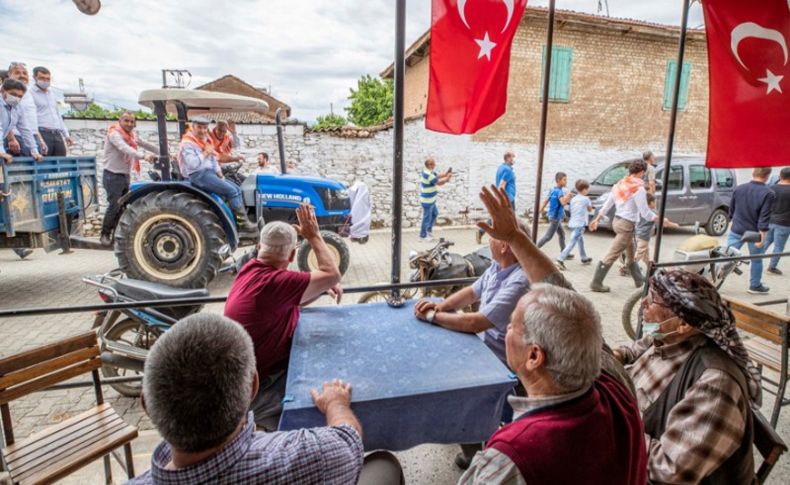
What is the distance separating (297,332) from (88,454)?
3.60 feet

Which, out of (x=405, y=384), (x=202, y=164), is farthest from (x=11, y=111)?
(x=405, y=384)

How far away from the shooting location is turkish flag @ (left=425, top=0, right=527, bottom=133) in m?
2.66

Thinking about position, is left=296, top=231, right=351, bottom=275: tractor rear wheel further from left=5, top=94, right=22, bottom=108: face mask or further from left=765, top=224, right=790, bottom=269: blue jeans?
left=765, top=224, right=790, bottom=269: blue jeans

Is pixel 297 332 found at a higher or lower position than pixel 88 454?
higher

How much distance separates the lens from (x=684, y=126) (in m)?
14.4

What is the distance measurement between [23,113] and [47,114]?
0.91 metres

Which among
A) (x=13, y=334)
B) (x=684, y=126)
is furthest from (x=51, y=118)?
(x=684, y=126)

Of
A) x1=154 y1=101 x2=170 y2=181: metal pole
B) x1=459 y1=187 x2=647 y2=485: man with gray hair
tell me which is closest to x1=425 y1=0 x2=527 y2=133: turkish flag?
x1=459 y1=187 x2=647 y2=485: man with gray hair

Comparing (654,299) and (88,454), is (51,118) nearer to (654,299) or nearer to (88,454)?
(88,454)

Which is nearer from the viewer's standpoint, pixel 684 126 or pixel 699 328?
pixel 699 328

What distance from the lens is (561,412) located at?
47.7 inches

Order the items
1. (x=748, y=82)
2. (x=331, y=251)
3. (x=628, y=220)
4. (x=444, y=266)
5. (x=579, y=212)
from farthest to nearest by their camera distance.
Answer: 1. (x=579, y=212)
2. (x=331, y=251)
3. (x=628, y=220)
4. (x=444, y=266)
5. (x=748, y=82)

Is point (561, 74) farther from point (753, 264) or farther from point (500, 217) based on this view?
point (500, 217)

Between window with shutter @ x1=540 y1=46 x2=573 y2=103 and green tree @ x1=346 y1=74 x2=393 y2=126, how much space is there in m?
16.4
